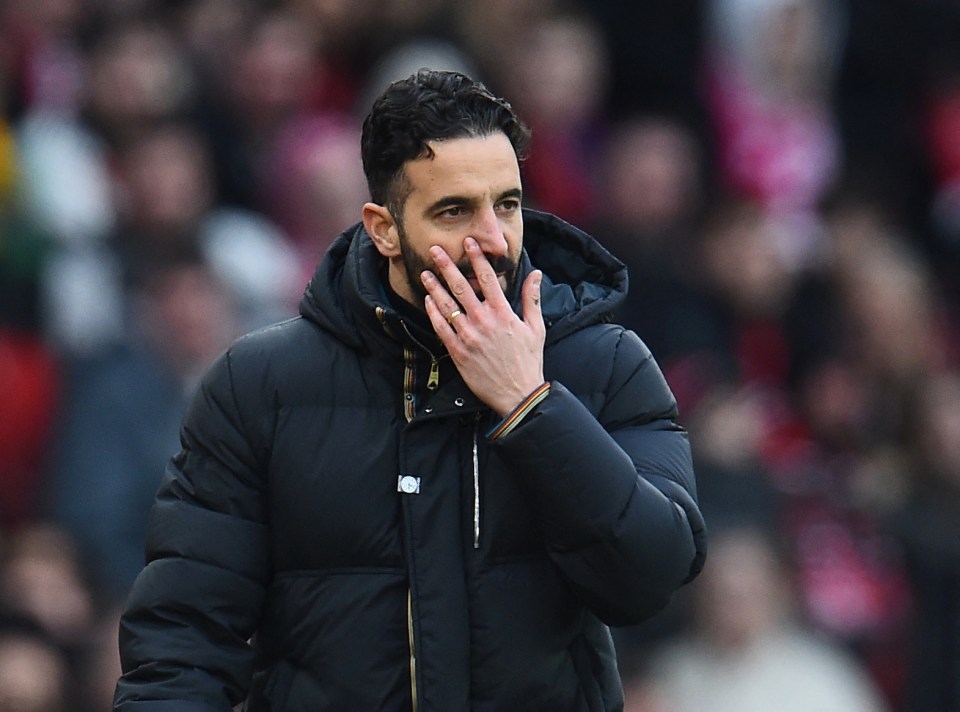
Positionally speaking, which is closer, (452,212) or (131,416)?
(452,212)

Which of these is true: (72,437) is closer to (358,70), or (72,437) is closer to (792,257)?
(358,70)

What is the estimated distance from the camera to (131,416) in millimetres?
6602

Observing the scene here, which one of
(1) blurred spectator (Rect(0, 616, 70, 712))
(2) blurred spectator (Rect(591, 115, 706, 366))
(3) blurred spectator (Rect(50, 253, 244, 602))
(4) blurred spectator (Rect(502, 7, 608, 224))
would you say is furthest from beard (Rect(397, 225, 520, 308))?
(4) blurred spectator (Rect(502, 7, 608, 224))

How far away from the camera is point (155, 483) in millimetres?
6602

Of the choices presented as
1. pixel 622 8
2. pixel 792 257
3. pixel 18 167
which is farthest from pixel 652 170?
pixel 18 167

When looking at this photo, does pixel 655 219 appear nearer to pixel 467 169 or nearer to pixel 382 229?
pixel 382 229

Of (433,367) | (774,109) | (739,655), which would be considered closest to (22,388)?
(739,655)

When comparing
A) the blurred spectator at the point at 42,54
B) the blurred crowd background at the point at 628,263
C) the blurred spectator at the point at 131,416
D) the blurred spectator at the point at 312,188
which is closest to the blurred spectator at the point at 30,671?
the blurred crowd background at the point at 628,263

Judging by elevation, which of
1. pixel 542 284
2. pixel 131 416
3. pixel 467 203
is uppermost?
pixel 467 203

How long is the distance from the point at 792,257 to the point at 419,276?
572cm

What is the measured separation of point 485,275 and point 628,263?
4541mm

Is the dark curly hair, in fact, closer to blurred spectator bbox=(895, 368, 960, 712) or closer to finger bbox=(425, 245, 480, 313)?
finger bbox=(425, 245, 480, 313)

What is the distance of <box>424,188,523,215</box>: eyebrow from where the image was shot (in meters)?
3.24

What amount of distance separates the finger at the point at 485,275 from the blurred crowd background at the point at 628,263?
3185 millimetres
